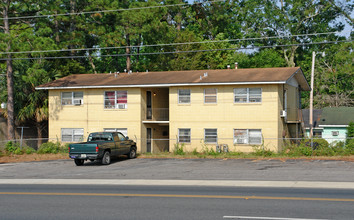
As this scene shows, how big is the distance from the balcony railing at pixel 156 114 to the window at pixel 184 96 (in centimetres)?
322

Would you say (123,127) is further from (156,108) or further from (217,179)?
(217,179)

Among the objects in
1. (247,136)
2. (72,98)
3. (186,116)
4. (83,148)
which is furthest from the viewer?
(72,98)

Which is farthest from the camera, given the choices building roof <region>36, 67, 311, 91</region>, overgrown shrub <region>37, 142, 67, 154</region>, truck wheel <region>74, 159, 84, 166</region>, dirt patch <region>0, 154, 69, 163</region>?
overgrown shrub <region>37, 142, 67, 154</region>

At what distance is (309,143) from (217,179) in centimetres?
1152

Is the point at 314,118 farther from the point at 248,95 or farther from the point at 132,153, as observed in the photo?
the point at 132,153

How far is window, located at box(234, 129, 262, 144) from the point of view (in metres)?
30.8

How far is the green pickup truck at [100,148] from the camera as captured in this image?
81.4 ft

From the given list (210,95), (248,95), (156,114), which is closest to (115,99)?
(156,114)

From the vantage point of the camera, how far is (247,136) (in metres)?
31.0

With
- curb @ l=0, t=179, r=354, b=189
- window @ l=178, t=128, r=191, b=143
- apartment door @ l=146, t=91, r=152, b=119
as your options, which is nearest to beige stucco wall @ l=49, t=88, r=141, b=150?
apartment door @ l=146, t=91, r=152, b=119

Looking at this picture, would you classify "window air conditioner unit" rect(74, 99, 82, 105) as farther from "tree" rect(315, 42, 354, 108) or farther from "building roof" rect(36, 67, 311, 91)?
"tree" rect(315, 42, 354, 108)

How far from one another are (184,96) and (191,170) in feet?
36.2

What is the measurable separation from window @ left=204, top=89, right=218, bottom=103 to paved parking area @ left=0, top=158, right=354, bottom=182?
6.29 meters

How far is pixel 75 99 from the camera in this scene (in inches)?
1374
